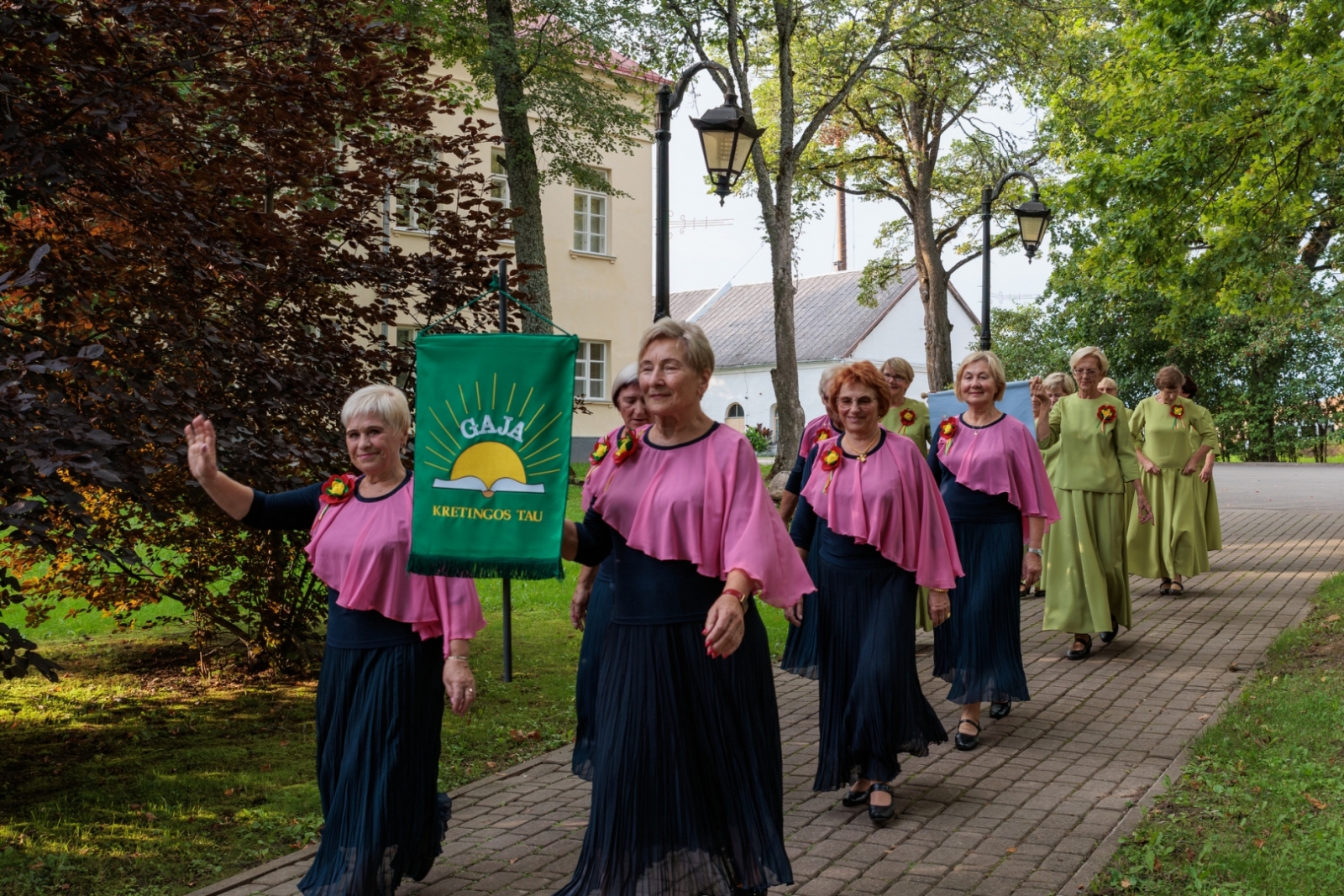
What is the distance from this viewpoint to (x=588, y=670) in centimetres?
584

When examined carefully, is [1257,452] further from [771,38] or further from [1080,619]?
[1080,619]

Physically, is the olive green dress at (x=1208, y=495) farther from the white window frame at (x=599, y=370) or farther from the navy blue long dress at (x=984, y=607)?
the white window frame at (x=599, y=370)

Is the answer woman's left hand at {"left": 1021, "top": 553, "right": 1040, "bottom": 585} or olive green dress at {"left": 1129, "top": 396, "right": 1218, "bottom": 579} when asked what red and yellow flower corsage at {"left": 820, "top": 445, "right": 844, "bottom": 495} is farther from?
olive green dress at {"left": 1129, "top": 396, "right": 1218, "bottom": 579}

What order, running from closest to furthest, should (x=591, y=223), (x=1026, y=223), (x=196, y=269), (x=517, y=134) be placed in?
1. (x=196, y=269)
2. (x=1026, y=223)
3. (x=517, y=134)
4. (x=591, y=223)

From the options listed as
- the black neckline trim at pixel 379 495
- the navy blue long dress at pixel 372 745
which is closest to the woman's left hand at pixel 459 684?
the navy blue long dress at pixel 372 745

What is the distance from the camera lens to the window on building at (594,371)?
32969 mm

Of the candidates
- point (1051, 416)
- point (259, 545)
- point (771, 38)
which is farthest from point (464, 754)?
point (771, 38)

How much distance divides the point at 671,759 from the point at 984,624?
378 centimetres

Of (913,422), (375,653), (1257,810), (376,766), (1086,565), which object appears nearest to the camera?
(376,766)

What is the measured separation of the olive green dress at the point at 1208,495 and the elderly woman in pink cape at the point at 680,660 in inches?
399

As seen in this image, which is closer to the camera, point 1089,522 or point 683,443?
point 683,443

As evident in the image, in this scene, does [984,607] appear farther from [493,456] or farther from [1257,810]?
[493,456]

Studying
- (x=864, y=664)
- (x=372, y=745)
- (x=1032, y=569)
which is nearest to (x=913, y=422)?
(x=1032, y=569)

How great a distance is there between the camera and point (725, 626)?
12.5ft
